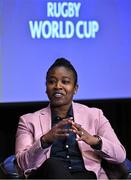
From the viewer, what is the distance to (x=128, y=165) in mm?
2904

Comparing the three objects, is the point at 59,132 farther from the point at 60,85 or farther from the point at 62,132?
the point at 60,85

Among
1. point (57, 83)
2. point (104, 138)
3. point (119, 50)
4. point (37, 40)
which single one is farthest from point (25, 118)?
point (119, 50)

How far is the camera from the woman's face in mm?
2838

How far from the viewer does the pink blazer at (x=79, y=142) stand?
2.77 m

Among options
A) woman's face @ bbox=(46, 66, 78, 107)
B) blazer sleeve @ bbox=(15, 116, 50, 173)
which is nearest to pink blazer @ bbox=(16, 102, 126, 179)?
blazer sleeve @ bbox=(15, 116, 50, 173)

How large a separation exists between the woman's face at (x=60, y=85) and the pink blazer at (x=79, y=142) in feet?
Answer: 0.40

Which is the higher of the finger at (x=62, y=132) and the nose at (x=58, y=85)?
the nose at (x=58, y=85)

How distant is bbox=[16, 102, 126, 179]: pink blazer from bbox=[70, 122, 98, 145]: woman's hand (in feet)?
0.28

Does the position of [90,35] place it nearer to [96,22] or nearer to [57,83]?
[96,22]

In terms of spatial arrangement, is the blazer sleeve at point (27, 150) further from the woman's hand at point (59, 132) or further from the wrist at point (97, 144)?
the wrist at point (97, 144)

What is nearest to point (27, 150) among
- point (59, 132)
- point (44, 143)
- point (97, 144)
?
point (44, 143)

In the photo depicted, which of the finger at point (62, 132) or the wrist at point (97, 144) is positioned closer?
the finger at point (62, 132)

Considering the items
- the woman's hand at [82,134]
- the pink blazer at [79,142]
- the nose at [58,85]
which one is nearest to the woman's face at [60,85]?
the nose at [58,85]

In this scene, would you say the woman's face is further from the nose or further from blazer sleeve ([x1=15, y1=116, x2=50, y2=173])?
blazer sleeve ([x1=15, y1=116, x2=50, y2=173])
